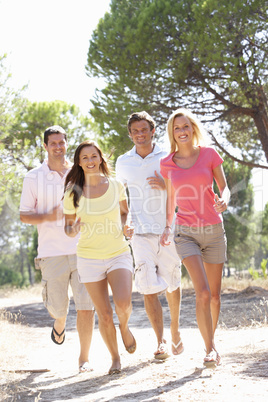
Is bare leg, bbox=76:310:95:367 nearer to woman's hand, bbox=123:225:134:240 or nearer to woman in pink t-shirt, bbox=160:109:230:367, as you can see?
woman's hand, bbox=123:225:134:240

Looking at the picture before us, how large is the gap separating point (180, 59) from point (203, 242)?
1010 centimetres

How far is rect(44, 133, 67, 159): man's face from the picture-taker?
18.2 ft

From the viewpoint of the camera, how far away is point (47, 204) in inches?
217

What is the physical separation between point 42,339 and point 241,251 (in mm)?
19319

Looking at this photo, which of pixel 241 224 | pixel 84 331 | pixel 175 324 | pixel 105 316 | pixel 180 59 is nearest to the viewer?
pixel 105 316

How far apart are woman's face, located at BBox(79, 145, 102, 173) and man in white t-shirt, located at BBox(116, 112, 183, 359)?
71cm

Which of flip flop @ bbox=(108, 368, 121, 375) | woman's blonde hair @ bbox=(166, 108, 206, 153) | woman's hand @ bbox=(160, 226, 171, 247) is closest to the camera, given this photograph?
flip flop @ bbox=(108, 368, 121, 375)

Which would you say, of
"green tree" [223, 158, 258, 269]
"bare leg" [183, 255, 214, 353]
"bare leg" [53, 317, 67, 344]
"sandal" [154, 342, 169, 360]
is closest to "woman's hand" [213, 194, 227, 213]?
"bare leg" [183, 255, 214, 353]

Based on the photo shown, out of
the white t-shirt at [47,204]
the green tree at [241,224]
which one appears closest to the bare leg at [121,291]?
the white t-shirt at [47,204]

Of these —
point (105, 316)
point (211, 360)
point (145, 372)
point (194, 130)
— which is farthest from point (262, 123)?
point (211, 360)

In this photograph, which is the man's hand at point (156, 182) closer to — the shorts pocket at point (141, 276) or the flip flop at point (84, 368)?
the shorts pocket at point (141, 276)

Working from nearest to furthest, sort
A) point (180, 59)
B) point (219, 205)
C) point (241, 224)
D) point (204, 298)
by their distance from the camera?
point (204, 298), point (219, 205), point (180, 59), point (241, 224)

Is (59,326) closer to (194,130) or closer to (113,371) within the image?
(113,371)

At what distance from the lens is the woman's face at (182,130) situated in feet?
16.2
